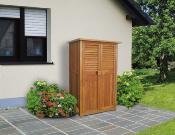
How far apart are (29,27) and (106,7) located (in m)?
3.20

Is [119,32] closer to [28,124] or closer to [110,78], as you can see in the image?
[110,78]

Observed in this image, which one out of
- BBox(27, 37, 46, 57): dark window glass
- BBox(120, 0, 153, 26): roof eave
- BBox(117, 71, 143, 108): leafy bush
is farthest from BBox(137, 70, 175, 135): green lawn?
BBox(27, 37, 46, 57): dark window glass

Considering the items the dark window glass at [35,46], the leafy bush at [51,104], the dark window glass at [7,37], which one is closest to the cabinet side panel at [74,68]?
the leafy bush at [51,104]

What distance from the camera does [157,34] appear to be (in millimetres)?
20109

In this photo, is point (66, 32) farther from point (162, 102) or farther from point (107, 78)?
point (162, 102)

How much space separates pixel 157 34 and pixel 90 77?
10366 millimetres

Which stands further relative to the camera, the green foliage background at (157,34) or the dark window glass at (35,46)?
the green foliage background at (157,34)

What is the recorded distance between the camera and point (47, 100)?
1034 centimetres

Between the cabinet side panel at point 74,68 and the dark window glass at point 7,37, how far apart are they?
2.01 m

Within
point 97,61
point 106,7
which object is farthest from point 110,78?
point 106,7

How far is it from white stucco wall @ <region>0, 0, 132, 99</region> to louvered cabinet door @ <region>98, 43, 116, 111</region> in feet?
5.26

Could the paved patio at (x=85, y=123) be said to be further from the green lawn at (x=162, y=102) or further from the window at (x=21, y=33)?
the window at (x=21, y=33)

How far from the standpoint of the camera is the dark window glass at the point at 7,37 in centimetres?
1148

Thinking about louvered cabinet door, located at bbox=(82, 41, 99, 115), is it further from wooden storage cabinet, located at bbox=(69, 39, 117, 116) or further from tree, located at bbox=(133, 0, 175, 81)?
tree, located at bbox=(133, 0, 175, 81)
